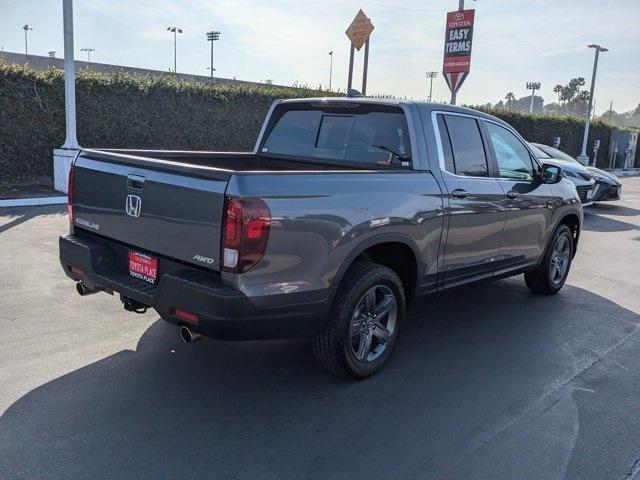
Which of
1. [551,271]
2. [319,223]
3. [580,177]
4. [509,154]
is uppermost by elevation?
[509,154]

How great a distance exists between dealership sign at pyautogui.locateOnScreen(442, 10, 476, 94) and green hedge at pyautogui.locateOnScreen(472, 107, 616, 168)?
10604mm

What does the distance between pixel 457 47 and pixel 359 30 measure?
2.34 m

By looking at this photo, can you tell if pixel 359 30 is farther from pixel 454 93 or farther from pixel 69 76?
pixel 69 76

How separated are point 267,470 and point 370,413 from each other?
87 cm

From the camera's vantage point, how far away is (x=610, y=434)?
11.3ft

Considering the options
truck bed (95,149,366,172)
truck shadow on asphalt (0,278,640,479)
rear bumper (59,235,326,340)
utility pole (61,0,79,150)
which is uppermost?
utility pole (61,0,79,150)

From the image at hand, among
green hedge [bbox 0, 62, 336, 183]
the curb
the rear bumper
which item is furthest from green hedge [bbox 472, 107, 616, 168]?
the rear bumper

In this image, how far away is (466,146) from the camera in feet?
15.8

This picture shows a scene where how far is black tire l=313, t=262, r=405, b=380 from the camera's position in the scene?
3707 millimetres

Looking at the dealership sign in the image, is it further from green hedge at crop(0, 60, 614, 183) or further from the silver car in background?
green hedge at crop(0, 60, 614, 183)

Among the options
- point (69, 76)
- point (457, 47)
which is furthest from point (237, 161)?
point (457, 47)

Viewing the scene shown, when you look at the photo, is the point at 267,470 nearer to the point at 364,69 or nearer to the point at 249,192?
the point at 249,192

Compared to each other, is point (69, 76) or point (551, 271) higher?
point (69, 76)

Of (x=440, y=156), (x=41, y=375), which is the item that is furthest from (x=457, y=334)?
(x=41, y=375)
